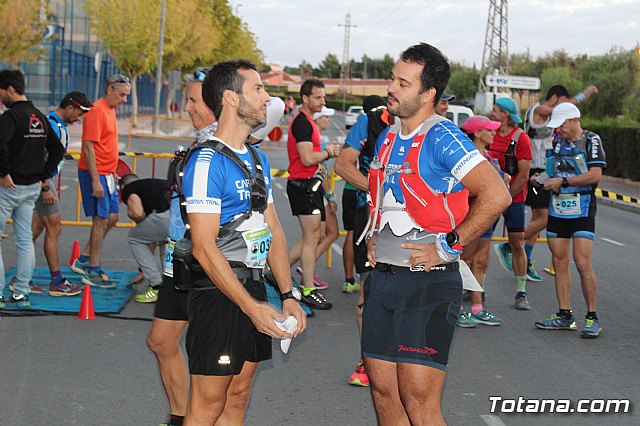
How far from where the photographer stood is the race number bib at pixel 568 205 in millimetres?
8219

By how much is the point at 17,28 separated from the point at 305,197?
24558 mm

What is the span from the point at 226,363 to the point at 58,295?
210 inches

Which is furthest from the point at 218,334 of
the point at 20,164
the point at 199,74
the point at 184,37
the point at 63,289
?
the point at 184,37

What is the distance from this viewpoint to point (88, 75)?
54938mm

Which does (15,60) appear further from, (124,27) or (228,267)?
(228,267)

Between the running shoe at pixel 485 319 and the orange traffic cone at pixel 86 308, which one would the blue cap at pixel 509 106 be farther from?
Answer: the orange traffic cone at pixel 86 308

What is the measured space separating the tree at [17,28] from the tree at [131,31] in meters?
14.9

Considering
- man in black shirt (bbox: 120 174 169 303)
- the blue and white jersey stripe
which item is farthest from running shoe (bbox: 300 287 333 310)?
the blue and white jersey stripe

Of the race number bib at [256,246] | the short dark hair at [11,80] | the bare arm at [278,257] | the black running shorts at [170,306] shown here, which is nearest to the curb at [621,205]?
the short dark hair at [11,80]

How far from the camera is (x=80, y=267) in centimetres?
1008

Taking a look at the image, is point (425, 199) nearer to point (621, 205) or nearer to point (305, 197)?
point (305, 197)

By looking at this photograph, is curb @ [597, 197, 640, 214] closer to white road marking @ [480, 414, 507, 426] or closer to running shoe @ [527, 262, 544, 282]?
running shoe @ [527, 262, 544, 282]

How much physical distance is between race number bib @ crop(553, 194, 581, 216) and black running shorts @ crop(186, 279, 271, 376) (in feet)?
16.0

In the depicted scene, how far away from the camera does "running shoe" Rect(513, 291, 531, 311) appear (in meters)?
9.45
